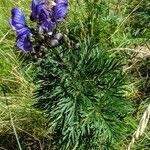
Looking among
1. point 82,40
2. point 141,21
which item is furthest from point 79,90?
point 141,21

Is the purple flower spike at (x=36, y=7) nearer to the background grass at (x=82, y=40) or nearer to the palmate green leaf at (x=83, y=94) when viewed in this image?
the palmate green leaf at (x=83, y=94)

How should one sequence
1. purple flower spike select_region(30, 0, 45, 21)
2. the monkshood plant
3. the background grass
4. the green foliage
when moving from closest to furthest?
purple flower spike select_region(30, 0, 45, 21)
the monkshood plant
the background grass
the green foliage

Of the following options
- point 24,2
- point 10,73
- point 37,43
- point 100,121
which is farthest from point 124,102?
point 24,2

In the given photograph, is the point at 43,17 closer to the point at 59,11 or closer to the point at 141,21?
the point at 59,11

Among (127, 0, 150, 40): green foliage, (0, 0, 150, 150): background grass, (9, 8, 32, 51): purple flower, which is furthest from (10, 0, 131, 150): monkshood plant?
(127, 0, 150, 40): green foliage

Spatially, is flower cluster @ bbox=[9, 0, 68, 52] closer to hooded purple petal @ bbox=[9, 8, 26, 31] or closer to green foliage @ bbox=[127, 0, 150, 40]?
hooded purple petal @ bbox=[9, 8, 26, 31]

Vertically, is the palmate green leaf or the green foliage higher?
the palmate green leaf

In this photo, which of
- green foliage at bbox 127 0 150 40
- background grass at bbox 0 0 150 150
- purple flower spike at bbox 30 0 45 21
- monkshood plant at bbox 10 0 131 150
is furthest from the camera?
green foliage at bbox 127 0 150 40
